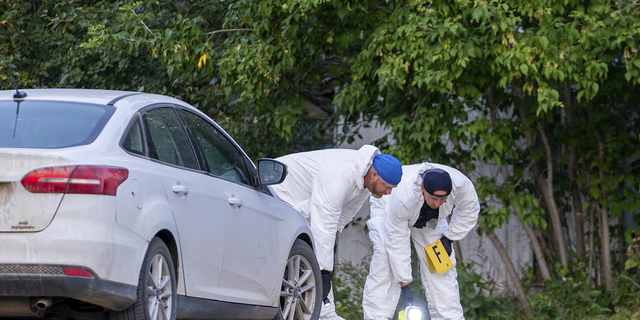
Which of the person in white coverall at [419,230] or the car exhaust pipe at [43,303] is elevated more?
the person in white coverall at [419,230]

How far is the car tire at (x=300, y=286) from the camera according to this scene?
510 cm

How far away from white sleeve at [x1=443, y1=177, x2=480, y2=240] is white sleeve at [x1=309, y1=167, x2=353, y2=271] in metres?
1.16

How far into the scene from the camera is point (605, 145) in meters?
8.38

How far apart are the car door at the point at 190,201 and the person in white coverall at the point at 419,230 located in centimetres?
238

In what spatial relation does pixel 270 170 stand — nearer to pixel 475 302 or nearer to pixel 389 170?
pixel 389 170

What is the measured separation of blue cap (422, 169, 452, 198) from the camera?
5.84 metres

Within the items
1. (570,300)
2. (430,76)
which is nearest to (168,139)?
(430,76)

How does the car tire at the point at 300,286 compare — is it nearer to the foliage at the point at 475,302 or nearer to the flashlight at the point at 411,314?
the flashlight at the point at 411,314

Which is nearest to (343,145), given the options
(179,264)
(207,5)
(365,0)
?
(207,5)

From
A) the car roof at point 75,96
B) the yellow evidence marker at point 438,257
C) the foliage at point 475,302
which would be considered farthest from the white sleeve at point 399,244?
the car roof at point 75,96

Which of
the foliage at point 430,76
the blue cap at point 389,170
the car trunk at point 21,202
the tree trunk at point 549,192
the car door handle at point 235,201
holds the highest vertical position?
the foliage at point 430,76

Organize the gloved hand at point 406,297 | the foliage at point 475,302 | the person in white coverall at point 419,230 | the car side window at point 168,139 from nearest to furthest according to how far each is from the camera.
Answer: the car side window at point 168,139 < the person in white coverall at point 419,230 < the gloved hand at point 406,297 < the foliage at point 475,302

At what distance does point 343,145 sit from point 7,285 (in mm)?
7746

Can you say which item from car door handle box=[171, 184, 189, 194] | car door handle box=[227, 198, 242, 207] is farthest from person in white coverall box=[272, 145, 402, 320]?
car door handle box=[171, 184, 189, 194]
